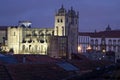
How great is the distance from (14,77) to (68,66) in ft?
37.5

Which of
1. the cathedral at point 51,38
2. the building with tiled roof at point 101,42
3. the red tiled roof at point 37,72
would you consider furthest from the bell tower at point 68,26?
the red tiled roof at point 37,72

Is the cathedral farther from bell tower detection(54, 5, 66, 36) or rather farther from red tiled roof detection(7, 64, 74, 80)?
red tiled roof detection(7, 64, 74, 80)

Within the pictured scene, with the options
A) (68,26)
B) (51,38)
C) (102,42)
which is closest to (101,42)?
(102,42)

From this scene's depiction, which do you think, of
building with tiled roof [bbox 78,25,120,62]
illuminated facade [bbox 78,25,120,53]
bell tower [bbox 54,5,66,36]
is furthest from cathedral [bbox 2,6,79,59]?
illuminated facade [bbox 78,25,120,53]

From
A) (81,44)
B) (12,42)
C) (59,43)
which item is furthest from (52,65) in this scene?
(81,44)

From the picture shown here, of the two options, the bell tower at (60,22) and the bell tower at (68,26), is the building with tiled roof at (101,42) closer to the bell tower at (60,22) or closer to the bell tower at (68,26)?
the bell tower at (68,26)

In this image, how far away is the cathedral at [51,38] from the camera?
264 feet

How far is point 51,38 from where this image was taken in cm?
8175

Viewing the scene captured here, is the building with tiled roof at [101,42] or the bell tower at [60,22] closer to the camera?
the bell tower at [60,22]

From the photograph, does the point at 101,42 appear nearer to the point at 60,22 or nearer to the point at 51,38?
the point at 60,22

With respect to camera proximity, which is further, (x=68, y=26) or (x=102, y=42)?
(x=102, y=42)

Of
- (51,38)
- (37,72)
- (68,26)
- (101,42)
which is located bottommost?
(37,72)

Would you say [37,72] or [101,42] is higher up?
[101,42]

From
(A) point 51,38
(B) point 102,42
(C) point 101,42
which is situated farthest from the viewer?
(C) point 101,42
